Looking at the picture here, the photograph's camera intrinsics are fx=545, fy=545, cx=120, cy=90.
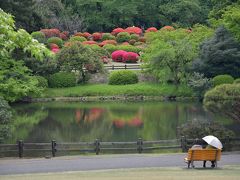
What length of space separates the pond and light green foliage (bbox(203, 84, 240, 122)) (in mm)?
5796

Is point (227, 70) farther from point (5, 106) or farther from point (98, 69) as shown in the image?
point (5, 106)

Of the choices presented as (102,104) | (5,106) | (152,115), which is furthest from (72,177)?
(102,104)

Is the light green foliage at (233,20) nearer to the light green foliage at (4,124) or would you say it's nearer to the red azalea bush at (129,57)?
the red azalea bush at (129,57)

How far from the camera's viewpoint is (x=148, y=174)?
1409 centimetres

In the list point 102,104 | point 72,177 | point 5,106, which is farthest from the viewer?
point 102,104

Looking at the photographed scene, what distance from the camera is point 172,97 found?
158 ft

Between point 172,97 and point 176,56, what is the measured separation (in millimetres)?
3646

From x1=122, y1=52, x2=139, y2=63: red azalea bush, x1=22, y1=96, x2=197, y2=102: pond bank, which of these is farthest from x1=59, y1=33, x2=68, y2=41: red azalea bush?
x1=22, y1=96, x2=197, y2=102: pond bank

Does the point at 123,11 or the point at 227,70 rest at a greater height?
the point at 123,11

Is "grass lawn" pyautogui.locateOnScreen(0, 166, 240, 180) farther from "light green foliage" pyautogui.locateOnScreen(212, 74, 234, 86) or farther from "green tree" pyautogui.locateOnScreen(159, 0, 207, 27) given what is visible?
"green tree" pyautogui.locateOnScreen(159, 0, 207, 27)

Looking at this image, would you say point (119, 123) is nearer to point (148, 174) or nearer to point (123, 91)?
point (123, 91)

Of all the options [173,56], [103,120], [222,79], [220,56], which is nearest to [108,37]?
[173,56]

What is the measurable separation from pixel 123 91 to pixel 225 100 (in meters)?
28.2

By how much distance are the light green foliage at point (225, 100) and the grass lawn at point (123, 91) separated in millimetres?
26101
